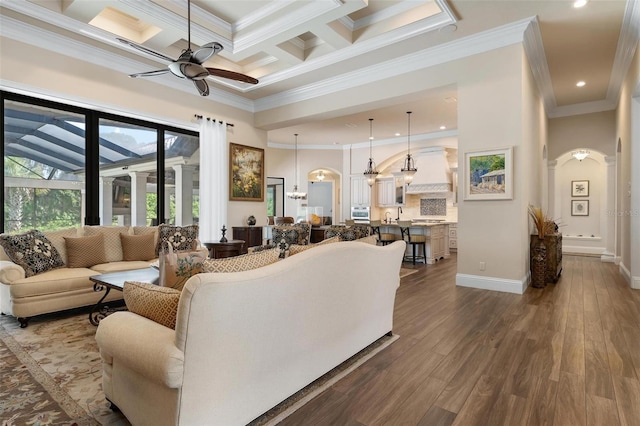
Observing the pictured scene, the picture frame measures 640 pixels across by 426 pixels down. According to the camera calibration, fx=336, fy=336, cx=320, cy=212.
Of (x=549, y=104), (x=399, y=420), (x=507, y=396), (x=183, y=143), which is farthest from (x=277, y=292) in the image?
(x=549, y=104)

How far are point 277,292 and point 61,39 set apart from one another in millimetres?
5035

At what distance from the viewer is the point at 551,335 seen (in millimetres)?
2973

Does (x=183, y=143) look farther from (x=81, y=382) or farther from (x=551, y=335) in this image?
(x=551, y=335)

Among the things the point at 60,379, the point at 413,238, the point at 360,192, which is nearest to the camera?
the point at 60,379

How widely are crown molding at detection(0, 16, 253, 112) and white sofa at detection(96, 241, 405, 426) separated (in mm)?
4463

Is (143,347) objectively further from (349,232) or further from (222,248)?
(222,248)

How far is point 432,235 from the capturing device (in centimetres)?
723

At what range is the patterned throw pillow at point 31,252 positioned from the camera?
3516 mm

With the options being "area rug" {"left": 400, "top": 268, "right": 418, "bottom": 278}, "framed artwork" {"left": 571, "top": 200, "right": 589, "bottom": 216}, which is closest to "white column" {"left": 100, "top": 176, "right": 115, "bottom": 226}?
"area rug" {"left": 400, "top": 268, "right": 418, "bottom": 278}

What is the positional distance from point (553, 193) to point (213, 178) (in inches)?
322

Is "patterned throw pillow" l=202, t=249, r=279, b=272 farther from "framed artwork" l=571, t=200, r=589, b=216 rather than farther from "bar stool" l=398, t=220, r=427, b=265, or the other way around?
"framed artwork" l=571, t=200, r=589, b=216

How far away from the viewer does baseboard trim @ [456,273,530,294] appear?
439cm

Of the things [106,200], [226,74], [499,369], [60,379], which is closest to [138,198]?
[106,200]

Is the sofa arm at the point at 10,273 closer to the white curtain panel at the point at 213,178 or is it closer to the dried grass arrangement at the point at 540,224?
the white curtain panel at the point at 213,178
